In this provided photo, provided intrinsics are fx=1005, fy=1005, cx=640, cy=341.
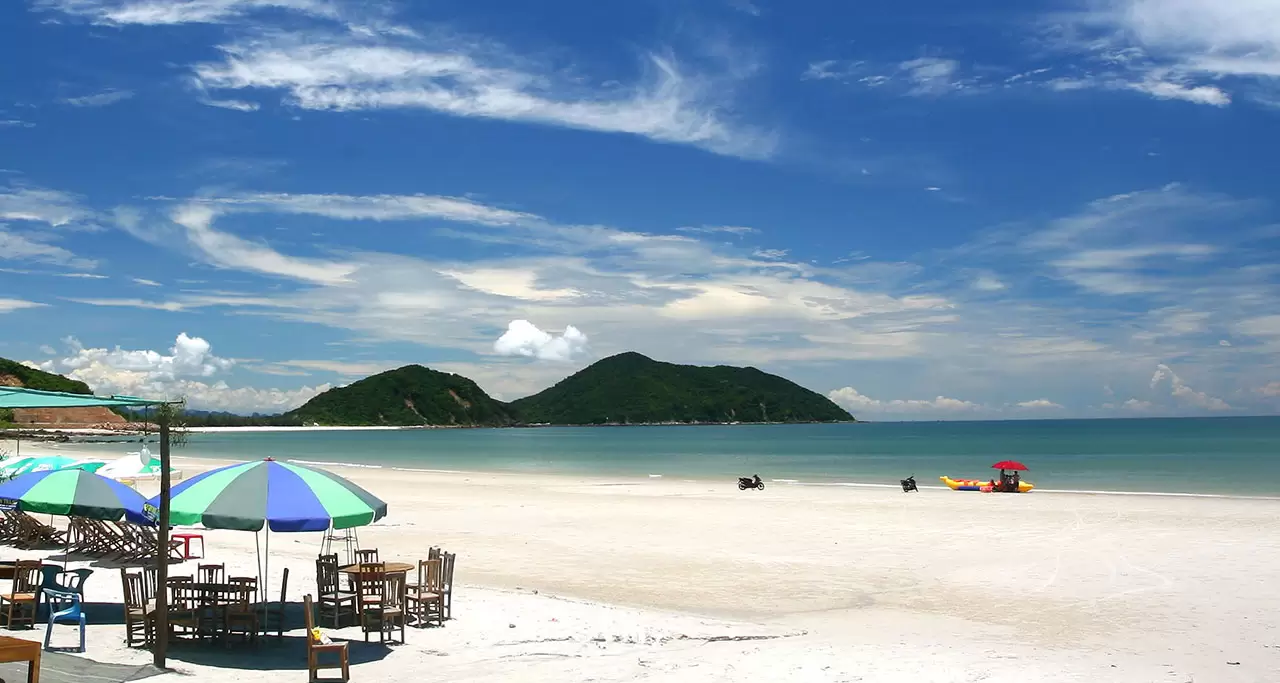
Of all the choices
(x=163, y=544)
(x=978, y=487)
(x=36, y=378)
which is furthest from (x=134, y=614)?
(x=36, y=378)

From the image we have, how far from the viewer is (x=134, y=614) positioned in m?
9.73

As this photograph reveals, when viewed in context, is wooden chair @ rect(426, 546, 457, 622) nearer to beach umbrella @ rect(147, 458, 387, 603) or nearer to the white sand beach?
the white sand beach

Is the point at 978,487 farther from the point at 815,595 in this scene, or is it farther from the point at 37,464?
the point at 37,464

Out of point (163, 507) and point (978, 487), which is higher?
point (163, 507)

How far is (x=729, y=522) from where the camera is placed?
2370 centimetres

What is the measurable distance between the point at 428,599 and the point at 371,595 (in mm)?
706

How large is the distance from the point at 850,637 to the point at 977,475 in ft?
157

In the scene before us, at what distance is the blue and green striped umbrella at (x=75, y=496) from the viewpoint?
10414 mm

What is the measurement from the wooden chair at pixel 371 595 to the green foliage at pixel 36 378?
395ft

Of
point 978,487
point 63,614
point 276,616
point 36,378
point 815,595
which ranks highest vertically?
point 36,378

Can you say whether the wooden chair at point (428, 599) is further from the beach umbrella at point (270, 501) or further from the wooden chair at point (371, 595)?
the beach umbrella at point (270, 501)

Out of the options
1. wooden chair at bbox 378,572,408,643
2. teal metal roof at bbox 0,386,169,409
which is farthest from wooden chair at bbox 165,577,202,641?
Result: teal metal roof at bbox 0,386,169,409

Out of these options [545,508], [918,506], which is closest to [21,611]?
[545,508]

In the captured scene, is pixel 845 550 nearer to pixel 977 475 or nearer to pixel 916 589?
pixel 916 589
